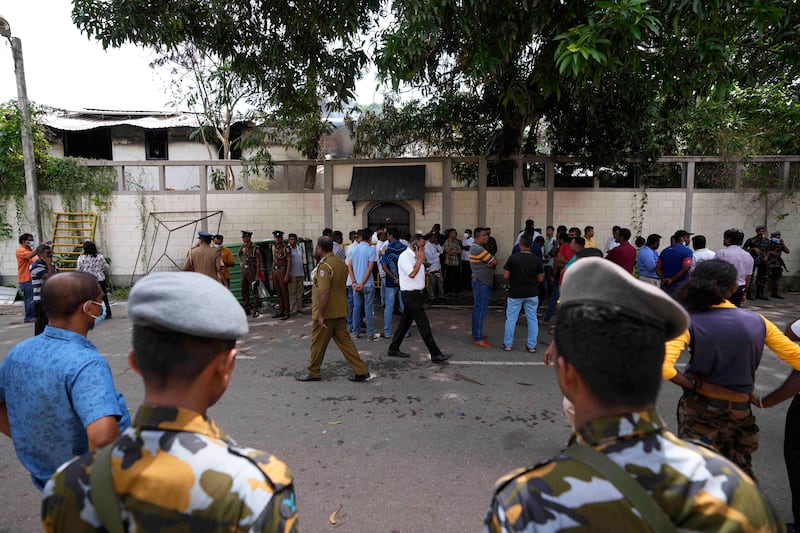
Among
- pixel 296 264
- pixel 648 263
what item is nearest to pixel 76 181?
pixel 296 264

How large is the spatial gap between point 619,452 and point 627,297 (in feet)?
1.20

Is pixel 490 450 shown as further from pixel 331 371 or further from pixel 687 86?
pixel 687 86

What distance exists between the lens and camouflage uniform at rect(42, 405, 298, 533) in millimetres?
1152

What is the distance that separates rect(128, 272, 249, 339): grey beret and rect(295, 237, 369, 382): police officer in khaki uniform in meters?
4.39

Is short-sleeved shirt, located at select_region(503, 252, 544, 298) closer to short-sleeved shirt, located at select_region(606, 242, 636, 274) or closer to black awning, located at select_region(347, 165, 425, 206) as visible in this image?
short-sleeved shirt, located at select_region(606, 242, 636, 274)

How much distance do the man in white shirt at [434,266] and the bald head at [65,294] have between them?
8535 mm

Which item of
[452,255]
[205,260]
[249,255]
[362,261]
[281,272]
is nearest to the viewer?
[362,261]

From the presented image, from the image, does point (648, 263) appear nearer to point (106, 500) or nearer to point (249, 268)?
point (249, 268)

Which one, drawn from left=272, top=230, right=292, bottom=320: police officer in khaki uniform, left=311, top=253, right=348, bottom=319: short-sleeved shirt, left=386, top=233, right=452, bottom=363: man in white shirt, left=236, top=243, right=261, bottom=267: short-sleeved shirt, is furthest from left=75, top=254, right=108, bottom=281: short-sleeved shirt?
left=386, top=233, right=452, bottom=363: man in white shirt

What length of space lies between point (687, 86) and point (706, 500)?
713cm

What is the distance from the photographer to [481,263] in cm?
743

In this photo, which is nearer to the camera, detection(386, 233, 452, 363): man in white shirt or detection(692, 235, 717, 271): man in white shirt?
detection(386, 233, 452, 363): man in white shirt

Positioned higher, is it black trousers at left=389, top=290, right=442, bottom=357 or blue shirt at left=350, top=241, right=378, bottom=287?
blue shirt at left=350, top=241, right=378, bottom=287

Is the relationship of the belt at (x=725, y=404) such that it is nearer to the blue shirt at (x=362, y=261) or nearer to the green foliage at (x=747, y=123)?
the blue shirt at (x=362, y=261)
